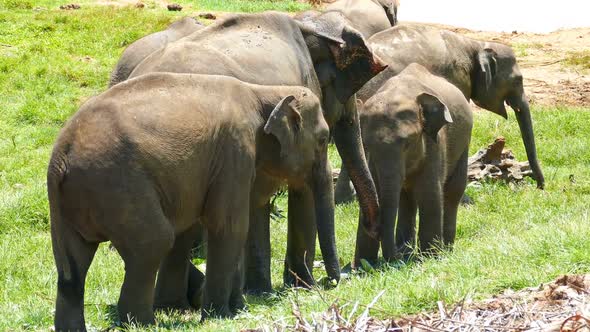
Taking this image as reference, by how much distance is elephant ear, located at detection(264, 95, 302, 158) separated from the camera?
885cm

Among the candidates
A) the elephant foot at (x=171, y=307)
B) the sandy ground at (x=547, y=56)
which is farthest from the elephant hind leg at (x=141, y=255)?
the sandy ground at (x=547, y=56)

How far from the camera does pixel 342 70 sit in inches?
431

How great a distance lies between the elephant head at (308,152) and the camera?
9.00 meters

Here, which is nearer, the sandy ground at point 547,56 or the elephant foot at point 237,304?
the elephant foot at point 237,304

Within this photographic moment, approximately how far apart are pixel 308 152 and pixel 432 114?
148cm

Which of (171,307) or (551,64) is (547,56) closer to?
(551,64)

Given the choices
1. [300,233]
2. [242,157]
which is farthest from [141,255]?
[300,233]

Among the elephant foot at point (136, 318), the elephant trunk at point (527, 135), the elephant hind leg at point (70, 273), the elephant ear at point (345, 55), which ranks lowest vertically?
→ the elephant trunk at point (527, 135)

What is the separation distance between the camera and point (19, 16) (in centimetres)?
2225

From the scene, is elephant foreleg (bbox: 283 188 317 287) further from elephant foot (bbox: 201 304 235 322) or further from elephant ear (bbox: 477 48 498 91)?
elephant ear (bbox: 477 48 498 91)

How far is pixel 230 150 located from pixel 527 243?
2.07 meters

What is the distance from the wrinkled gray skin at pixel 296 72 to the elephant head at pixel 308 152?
0.06 feet

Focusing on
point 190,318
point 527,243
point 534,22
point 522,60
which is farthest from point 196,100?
point 534,22

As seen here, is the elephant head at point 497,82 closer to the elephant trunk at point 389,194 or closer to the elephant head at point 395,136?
the elephant head at point 395,136
